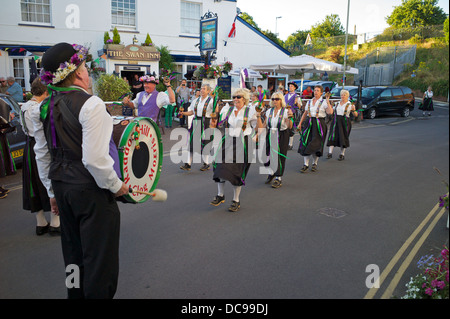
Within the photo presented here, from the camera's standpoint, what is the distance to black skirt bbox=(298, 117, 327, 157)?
28.8 feet

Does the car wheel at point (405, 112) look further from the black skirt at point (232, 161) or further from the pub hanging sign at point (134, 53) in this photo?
the black skirt at point (232, 161)

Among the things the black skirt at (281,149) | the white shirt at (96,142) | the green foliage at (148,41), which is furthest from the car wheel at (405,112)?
the white shirt at (96,142)

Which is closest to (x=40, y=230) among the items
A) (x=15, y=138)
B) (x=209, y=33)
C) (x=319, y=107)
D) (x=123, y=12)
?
(x=15, y=138)

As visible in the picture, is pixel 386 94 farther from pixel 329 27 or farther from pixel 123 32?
pixel 329 27

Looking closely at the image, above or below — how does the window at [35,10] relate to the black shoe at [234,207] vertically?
above

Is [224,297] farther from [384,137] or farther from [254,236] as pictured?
[384,137]

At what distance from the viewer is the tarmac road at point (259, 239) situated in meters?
3.77

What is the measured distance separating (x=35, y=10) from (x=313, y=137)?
548 inches

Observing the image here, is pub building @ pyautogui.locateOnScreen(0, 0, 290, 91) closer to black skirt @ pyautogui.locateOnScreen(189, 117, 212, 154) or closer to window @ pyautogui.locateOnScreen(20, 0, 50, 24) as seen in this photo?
window @ pyautogui.locateOnScreen(20, 0, 50, 24)

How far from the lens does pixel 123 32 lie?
18125mm

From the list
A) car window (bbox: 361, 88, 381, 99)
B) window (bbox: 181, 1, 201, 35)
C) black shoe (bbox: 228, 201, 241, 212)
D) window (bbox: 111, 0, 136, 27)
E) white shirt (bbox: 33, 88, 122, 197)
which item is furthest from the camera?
car window (bbox: 361, 88, 381, 99)

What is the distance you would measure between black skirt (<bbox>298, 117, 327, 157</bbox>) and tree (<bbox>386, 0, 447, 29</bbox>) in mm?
42854

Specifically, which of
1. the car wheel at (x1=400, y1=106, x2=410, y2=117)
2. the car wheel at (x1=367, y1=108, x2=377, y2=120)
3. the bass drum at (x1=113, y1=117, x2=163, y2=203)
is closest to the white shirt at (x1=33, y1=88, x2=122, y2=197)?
the bass drum at (x1=113, y1=117, x2=163, y2=203)

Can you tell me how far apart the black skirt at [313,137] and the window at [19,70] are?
13.0 m
